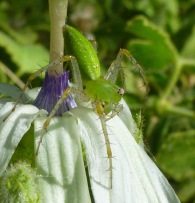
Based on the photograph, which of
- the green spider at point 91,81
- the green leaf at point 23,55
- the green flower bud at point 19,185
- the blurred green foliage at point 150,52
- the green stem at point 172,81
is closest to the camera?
the green flower bud at point 19,185

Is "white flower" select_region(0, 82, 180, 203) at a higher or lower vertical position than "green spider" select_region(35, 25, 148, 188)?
lower

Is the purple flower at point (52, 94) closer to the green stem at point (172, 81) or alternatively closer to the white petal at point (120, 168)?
the white petal at point (120, 168)

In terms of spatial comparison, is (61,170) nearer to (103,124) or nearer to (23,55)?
(103,124)

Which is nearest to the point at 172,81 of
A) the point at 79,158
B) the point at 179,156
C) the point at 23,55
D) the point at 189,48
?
the point at 189,48

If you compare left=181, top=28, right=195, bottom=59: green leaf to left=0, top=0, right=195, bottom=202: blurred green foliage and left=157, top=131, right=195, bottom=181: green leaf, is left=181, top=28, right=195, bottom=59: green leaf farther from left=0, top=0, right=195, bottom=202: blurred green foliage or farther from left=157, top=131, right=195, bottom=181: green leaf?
left=157, top=131, right=195, bottom=181: green leaf

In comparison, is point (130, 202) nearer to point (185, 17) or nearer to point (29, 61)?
point (29, 61)

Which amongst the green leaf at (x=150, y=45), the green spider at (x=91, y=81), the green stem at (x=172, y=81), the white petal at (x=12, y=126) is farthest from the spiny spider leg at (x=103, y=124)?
the green stem at (x=172, y=81)

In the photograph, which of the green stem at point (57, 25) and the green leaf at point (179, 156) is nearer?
the green stem at point (57, 25)

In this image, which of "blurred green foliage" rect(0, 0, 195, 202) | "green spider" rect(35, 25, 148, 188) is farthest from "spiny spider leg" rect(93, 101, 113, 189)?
"blurred green foliage" rect(0, 0, 195, 202)
